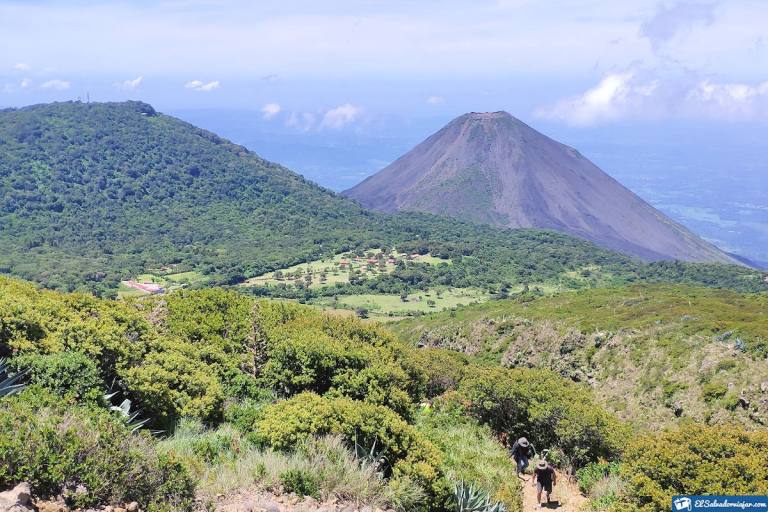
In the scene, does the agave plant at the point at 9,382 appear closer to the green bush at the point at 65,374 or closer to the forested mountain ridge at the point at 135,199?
the green bush at the point at 65,374

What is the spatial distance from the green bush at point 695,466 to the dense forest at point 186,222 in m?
78.2

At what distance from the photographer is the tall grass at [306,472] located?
6.94 m

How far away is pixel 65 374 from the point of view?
8.49 metres

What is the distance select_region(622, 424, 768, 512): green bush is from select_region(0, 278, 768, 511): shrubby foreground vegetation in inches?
1.0

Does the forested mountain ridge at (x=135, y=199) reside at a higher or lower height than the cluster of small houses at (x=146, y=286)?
higher

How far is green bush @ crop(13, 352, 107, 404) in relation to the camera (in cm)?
830

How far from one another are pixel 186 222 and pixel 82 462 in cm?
13612

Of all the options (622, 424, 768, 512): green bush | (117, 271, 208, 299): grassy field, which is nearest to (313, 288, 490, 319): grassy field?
(117, 271, 208, 299): grassy field

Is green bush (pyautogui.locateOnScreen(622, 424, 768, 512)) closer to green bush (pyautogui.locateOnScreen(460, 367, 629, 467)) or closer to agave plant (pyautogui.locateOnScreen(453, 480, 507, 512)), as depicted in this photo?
agave plant (pyautogui.locateOnScreen(453, 480, 507, 512))

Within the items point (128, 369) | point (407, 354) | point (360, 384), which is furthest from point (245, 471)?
point (407, 354)

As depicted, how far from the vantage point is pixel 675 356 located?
25938 mm

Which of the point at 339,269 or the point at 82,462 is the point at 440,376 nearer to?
the point at 82,462

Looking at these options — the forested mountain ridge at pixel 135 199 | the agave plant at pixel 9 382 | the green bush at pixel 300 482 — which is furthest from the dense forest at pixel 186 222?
the green bush at pixel 300 482

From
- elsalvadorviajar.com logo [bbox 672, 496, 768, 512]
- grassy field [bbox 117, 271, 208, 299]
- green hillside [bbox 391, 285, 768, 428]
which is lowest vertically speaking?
grassy field [bbox 117, 271, 208, 299]
